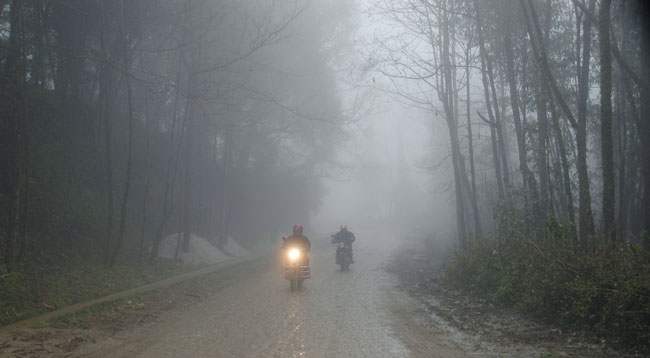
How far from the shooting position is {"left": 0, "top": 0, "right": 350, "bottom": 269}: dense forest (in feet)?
49.4

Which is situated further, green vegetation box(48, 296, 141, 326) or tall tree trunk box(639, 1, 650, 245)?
tall tree trunk box(639, 1, 650, 245)

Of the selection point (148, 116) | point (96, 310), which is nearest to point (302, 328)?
point (96, 310)

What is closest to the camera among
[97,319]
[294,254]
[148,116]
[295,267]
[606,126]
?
[97,319]

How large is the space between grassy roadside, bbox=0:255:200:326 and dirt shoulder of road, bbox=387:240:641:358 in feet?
23.0

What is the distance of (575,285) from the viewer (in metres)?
8.46

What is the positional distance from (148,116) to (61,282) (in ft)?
27.6

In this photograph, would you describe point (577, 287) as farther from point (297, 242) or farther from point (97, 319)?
point (97, 319)

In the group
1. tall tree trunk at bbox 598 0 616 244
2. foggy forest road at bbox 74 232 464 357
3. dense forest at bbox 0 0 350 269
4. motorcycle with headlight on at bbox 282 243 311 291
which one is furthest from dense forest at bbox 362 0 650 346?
dense forest at bbox 0 0 350 269

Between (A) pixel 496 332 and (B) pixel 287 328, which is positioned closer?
(A) pixel 496 332

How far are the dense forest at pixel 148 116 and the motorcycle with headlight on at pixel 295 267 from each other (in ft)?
17.3

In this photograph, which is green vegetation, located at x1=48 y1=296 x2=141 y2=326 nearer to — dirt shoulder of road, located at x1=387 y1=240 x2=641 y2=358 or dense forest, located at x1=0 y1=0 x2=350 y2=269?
dense forest, located at x1=0 y1=0 x2=350 y2=269

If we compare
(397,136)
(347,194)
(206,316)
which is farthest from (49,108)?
(347,194)

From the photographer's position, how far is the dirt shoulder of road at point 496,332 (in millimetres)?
7059

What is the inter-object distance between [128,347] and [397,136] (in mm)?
70067
